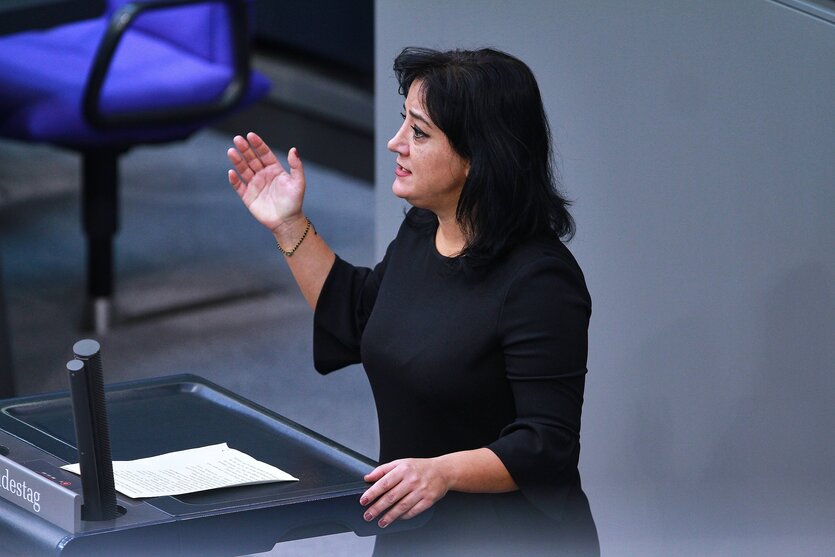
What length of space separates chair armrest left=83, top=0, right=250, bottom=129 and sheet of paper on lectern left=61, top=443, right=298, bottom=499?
2.13 metres

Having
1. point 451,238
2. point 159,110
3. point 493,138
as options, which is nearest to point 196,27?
point 159,110

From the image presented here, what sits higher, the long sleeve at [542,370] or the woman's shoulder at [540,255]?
the woman's shoulder at [540,255]

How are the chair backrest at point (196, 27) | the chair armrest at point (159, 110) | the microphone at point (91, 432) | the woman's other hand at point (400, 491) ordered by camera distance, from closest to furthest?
1. the microphone at point (91, 432)
2. the woman's other hand at point (400, 491)
3. the chair armrest at point (159, 110)
4. the chair backrest at point (196, 27)

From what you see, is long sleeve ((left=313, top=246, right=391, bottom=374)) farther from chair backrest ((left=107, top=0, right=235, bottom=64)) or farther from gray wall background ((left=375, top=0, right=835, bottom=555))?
chair backrest ((left=107, top=0, right=235, bottom=64))

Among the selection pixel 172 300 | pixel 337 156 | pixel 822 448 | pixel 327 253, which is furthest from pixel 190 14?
pixel 822 448

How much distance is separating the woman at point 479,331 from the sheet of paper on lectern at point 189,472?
0.14m

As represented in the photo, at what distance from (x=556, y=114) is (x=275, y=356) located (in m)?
1.90

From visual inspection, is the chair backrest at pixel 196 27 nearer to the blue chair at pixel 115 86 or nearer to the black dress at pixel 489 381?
the blue chair at pixel 115 86

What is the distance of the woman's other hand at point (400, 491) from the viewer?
162cm

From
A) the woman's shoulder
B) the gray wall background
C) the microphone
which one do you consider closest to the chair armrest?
the gray wall background

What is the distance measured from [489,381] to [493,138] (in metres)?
0.28

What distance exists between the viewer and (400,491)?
1.63m

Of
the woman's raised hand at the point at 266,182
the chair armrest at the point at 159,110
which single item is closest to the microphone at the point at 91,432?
the woman's raised hand at the point at 266,182

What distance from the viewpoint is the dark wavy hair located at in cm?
178
